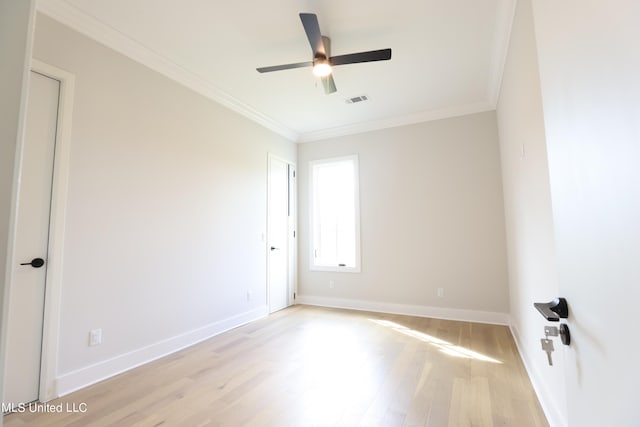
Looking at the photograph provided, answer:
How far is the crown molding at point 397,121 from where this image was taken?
394 cm

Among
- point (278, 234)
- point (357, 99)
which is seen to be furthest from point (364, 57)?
point (278, 234)

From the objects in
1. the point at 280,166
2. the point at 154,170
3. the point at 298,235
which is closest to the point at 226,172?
the point at 154,170

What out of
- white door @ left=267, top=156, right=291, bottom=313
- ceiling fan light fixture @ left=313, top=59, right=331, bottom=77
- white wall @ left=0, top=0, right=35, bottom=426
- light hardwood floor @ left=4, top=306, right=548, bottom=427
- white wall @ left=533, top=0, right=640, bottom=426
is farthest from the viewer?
white door @ left=267, top=156, right=291, bottom=313

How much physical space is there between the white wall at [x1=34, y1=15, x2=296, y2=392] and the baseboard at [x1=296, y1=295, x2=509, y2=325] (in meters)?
1.31

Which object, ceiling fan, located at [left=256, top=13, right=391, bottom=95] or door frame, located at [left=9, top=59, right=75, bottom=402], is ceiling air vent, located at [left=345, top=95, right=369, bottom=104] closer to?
ceiling fan, located at [left=256, top=13, right=391, bottom=95]

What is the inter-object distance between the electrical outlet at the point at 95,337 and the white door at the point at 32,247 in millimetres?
302

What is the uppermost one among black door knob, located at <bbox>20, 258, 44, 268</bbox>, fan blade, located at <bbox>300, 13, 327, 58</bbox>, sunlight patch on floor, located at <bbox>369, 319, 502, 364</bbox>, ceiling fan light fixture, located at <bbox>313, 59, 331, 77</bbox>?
fan blade, located at <bbox>300, 13, 327, 58</bbox>

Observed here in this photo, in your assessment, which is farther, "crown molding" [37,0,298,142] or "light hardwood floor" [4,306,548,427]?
"crown molding" [37,0,298,142]

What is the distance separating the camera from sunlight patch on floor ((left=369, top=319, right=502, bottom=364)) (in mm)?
2715

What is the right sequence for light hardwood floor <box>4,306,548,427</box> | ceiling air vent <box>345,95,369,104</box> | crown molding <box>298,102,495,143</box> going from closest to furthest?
light hardwood floor <box>4,306,548,427</box>
ceiling air vent <box>345,95,369,104</box>
crown molding <box>298,102,495,143</box>

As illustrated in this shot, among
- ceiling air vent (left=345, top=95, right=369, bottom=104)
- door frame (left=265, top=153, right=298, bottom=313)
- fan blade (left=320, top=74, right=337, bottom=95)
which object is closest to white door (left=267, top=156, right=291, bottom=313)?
door frame (left=265, top=153, right=298, bottom=313)

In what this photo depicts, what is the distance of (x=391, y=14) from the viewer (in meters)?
2.33

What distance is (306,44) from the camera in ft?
8.79

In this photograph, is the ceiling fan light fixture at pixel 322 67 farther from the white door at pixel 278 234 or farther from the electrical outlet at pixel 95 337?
the electrical outlet at pixel 95 337
